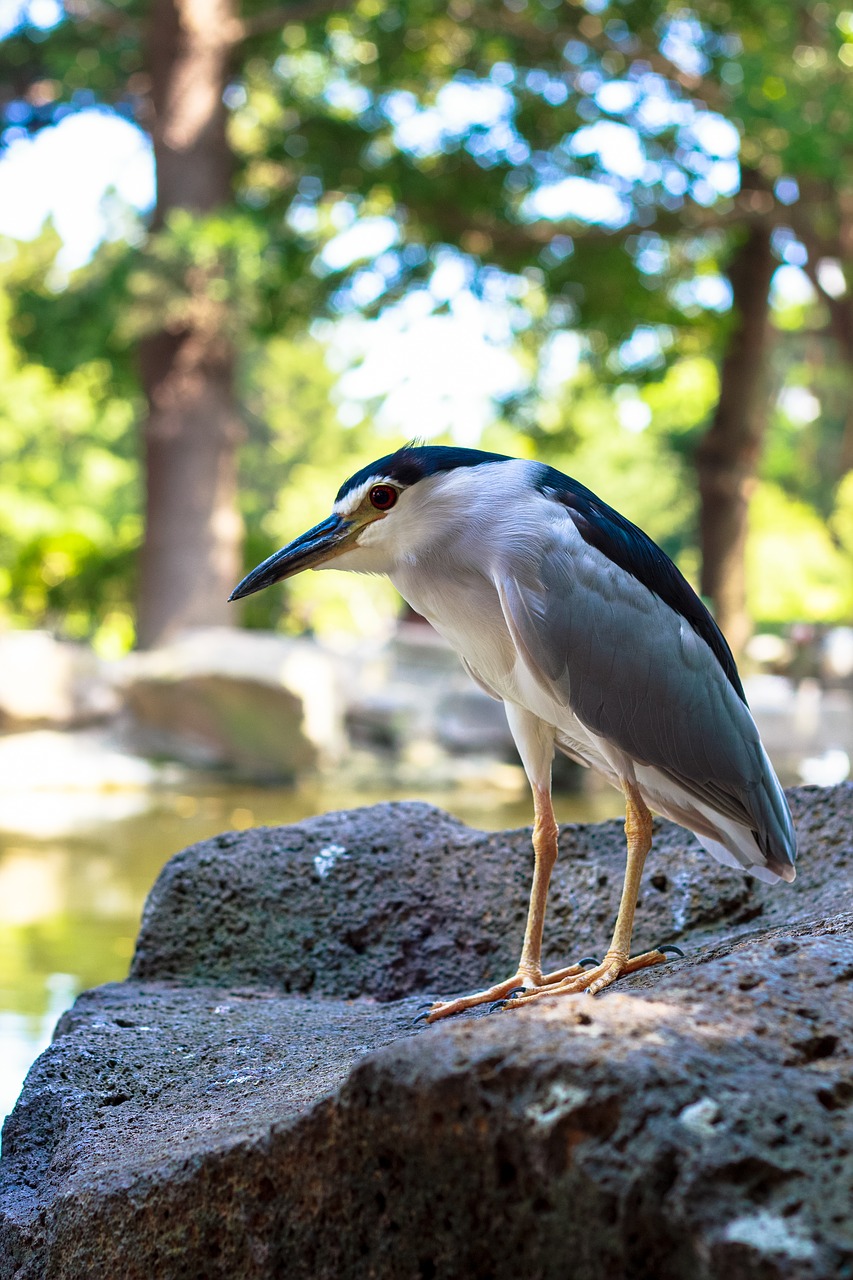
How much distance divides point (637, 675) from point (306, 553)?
2.26ft

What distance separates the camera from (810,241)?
13383mm

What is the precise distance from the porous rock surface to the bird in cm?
26

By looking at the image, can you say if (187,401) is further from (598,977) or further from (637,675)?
(598,977)

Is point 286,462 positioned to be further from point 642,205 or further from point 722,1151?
point 722,1151

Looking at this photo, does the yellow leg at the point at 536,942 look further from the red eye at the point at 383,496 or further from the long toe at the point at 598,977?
the red eye at the point at 383,496

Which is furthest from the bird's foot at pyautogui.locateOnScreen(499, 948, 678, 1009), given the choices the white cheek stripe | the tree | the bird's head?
the tree

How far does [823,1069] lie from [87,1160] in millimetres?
1302

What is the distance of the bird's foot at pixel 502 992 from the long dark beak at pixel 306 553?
0.91 meters

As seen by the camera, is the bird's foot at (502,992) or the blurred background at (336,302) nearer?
the bird's foot at (502,992)

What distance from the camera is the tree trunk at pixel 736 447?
14.2 metres

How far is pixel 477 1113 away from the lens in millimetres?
1606

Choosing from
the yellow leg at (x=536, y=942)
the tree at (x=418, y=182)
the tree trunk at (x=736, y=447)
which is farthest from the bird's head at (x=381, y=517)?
the tree trunk at (x=736, y=447)

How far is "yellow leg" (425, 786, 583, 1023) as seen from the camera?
261 cm

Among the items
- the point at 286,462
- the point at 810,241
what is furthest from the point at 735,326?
the point at 286,462
